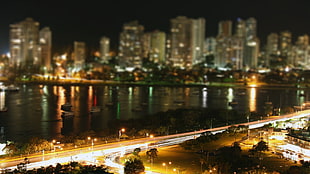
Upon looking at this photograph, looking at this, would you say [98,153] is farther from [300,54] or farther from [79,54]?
[300,54]

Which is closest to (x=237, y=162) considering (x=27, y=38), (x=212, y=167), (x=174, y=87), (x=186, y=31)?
(x=212, y=167)

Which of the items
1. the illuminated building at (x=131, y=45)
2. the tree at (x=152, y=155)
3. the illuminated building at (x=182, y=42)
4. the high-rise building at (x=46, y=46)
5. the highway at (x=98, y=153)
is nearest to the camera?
the highway at (x=98, y=153)

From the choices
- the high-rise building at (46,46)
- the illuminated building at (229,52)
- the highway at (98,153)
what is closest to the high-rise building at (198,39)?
the illuminated building at (229,52)

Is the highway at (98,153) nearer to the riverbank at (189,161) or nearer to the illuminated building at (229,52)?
the riverbank at (189,161)

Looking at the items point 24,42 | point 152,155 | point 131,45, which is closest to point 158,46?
point 131,45

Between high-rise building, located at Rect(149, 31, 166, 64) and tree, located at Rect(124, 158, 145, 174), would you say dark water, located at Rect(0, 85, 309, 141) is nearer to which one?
tree, located at Rect(124, 158, 145, 174)

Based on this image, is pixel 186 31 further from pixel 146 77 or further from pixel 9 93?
pixel 9 93

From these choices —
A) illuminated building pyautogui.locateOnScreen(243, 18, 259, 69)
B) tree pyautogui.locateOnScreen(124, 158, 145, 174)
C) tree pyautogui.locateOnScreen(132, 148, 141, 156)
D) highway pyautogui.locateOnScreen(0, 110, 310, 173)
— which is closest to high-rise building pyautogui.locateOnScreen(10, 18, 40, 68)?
illuminated building pyautogui.locateOnScreen(243, 18, 259, 69)
